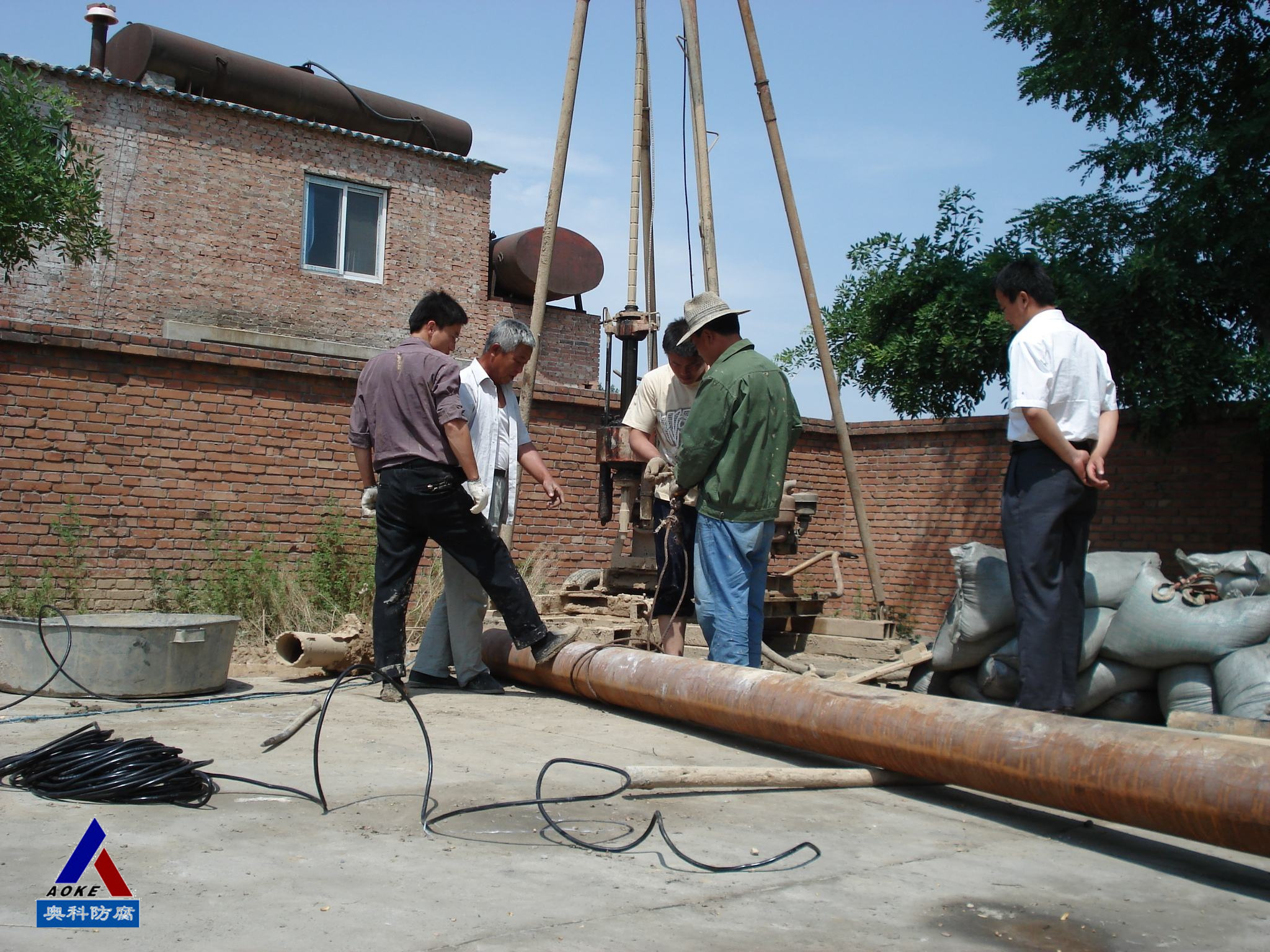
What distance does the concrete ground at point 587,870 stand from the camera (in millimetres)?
2262

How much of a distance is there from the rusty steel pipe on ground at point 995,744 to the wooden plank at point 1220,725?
1.99 feet

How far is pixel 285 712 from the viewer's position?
4695 millimetres

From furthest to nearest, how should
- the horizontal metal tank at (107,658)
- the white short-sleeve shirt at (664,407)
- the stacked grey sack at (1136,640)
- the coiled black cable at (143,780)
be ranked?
the white short-sleeve shirt at (664,407)
the horizontal metal tank at (107,658)
the stacked grey sack at (1136,640)
the coiled black cable at (143,780)

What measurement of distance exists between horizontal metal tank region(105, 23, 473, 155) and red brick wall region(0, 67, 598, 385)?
59 centimetres

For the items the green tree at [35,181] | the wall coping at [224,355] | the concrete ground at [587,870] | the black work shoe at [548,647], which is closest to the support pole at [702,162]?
the wall coping at [224,355]

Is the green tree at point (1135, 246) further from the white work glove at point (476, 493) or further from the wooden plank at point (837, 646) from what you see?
the white work glove at point (476, 493)

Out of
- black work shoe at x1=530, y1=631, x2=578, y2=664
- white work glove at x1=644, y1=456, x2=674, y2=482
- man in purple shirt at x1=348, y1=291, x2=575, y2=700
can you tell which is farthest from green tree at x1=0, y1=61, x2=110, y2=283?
black work shoe at x1=530, y1=631, x2=578, y2=664

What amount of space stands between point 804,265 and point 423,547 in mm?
5174

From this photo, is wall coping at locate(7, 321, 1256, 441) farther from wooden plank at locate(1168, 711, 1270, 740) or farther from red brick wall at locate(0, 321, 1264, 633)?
wooden plank at locate(1168, 711, 1270, 740)

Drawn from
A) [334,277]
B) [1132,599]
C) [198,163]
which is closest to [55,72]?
[198,163]

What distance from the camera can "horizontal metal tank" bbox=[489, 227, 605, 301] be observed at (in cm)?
1742

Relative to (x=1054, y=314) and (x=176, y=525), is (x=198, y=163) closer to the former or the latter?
(x=176, y=525)

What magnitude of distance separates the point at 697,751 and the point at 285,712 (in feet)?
5.88

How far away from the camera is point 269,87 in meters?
15.8
